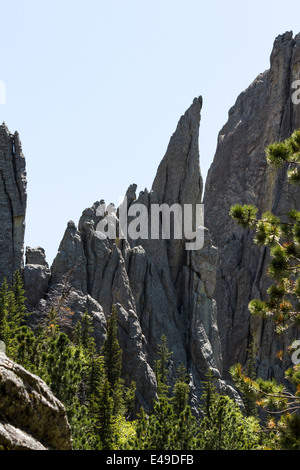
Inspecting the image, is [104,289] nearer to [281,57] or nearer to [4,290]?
[4,290]

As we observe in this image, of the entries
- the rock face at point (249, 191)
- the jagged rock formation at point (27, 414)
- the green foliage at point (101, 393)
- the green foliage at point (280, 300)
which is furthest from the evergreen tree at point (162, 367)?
the jagged rock formation at point (27, 414)

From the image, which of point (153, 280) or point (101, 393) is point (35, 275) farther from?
point (101, 393)

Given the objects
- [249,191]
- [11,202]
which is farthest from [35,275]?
[249,191]

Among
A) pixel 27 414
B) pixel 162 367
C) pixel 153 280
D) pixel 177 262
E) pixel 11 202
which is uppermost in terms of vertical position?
pixel 11 202

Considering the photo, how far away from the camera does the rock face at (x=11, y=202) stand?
56.7 m

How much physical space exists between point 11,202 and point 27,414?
149 feet

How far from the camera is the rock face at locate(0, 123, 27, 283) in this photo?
56688 millimetres

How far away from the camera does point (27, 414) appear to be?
1422 centimetres

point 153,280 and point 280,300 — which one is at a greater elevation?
point 280,300

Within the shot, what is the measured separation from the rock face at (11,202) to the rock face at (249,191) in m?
34.9

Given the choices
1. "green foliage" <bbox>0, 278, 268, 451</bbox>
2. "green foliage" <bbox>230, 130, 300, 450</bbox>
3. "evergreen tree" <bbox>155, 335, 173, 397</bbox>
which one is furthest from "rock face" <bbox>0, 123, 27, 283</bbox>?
"green foliage" <bbox>230, 130, 300, 450</bbox>

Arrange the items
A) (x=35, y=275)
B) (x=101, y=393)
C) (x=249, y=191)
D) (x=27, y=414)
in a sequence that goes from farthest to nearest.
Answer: (x=249, y=191) < (x=35, y=275) < (x=101, y=393) < (x=27, y=414)

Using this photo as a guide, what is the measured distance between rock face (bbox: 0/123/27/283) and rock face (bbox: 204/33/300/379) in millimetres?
34853

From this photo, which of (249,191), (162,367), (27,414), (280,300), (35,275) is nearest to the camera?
(27,414)
